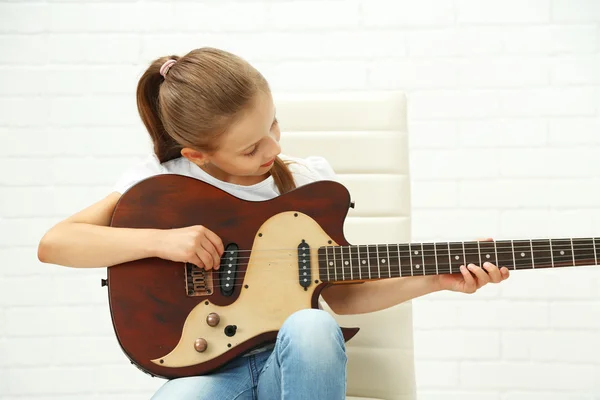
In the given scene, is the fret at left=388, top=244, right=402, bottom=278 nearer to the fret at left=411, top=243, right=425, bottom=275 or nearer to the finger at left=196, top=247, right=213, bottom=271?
the fret at left=411, top=243, right=425, bottom=275

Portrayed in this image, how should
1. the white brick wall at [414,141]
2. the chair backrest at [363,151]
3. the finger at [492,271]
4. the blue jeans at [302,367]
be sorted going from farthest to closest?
1. the white brick wall at [414,141]
2. the chair backrest at [363,151]
3. the finger at [492,271]
4. the blue jeans at [302,367]

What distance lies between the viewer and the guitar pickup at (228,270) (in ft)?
3.90

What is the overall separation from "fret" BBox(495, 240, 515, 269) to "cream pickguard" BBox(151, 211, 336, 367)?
0.31 m

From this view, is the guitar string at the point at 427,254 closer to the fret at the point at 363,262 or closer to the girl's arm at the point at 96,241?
the fret at the point at 363,262

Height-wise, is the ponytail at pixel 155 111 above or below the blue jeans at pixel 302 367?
above

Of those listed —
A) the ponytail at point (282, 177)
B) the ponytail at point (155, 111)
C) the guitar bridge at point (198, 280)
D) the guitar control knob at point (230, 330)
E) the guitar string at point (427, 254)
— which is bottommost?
the guitar control knob at point (230, 330)

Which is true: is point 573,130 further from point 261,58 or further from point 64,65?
point 64,65

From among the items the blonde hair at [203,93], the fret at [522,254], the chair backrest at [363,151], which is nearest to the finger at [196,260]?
the blonde hair at [203,93]

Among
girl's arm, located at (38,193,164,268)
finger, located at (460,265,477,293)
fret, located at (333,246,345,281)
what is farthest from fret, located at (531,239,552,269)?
girl's arm, located at (38,193,164,268)

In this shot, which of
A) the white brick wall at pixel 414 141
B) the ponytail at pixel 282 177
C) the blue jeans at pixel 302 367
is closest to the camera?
the blue jeans at pixel 302 367

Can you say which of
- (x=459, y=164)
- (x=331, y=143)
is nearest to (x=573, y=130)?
(x=459, y=164)

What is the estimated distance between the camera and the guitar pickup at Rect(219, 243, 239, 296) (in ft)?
3.90

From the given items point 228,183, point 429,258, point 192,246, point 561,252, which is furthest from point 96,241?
point 561,252

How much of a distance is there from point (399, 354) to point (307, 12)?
1041 millimetres
